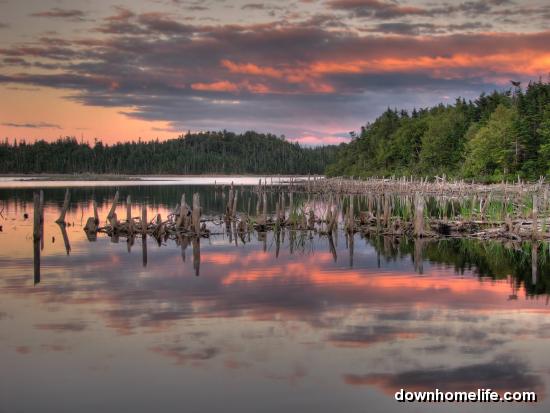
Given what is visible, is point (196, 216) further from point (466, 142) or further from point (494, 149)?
point (466, 142)

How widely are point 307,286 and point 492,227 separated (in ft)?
65.2

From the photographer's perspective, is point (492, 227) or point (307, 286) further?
point (492, 227)

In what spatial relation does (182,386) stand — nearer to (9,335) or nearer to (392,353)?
(392,353)

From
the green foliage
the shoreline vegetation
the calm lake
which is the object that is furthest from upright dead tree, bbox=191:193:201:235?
the green foliage

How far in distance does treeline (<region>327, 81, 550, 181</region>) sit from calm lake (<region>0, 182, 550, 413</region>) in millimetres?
58175

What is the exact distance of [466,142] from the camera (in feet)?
406

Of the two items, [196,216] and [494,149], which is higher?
[494,149]

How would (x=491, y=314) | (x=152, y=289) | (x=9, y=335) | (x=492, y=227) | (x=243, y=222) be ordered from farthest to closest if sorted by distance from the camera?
(x=243, y=222)
(x=492, y=227)
(x=152, y=289)
(x=491, y=314)
(x=9, y=335)

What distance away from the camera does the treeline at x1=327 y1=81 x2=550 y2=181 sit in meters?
90.7

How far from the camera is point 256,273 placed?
31875 mm

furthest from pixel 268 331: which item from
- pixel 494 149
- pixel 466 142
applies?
pixel 466 142

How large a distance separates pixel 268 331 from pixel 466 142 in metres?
110

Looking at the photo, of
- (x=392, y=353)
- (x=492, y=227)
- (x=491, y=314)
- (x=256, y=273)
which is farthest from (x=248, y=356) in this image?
(x=492, y=227)

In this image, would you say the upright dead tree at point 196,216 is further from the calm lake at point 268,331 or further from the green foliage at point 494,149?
the green foliage at point 494,149
